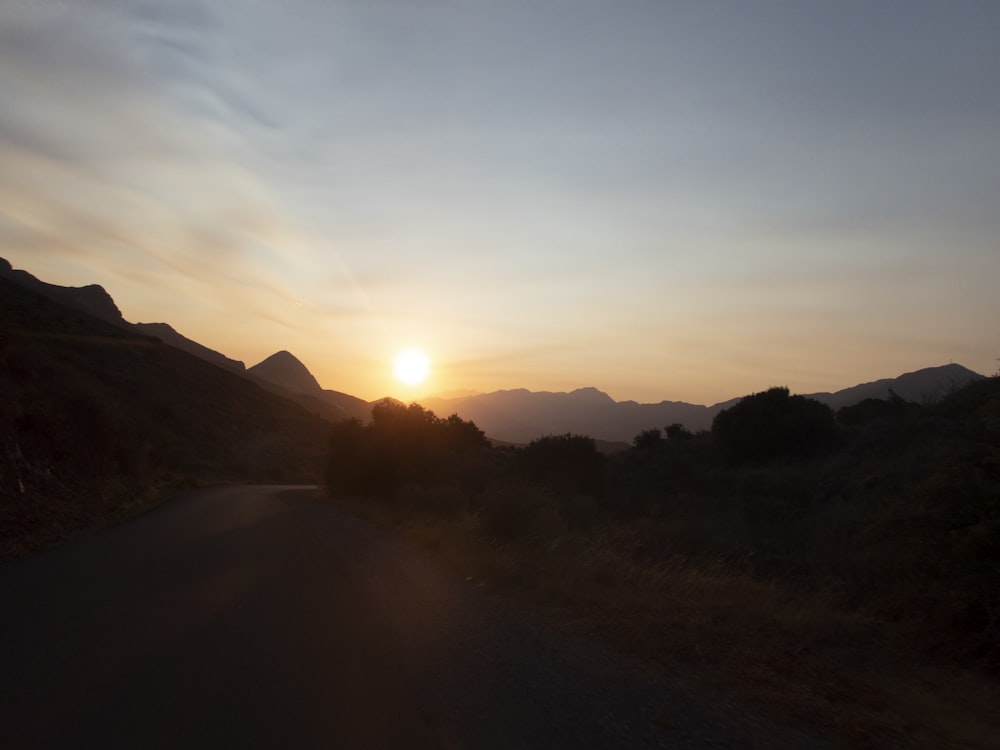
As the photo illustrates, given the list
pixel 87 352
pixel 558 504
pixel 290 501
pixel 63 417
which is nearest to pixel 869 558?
pixel 558 504

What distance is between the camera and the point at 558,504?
2241 centimetres

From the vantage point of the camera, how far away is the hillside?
67.5 ft

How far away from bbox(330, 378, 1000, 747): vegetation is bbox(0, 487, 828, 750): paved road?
1.27 m

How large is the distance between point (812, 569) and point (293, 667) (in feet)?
30.3

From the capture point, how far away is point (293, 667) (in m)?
7.84

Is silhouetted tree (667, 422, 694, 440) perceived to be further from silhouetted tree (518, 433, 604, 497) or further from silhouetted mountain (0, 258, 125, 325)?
silhouetted mountain (0, 258, 125, 325)

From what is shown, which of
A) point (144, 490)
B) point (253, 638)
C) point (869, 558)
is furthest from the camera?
point (144, 490)

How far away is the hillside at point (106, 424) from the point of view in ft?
67.5

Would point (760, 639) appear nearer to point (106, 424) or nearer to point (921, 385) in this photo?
point (106, 424)

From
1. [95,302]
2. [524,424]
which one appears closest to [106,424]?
[95,302]

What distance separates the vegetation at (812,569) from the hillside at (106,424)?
941 centimetres

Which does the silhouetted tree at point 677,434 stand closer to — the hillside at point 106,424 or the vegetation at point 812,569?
the vegetation at point 812,569

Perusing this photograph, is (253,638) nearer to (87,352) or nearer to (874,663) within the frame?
(874,663)

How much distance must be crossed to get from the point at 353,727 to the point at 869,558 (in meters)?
8.20
